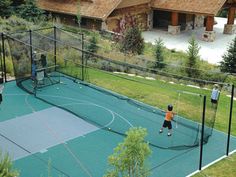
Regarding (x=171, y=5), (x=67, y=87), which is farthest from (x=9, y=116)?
(x=171, y=5)

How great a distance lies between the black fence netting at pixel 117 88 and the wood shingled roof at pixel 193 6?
36.7 feet

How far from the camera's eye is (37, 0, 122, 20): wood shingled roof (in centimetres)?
3150

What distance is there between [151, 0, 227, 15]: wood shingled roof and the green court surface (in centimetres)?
1525

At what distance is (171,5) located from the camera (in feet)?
110

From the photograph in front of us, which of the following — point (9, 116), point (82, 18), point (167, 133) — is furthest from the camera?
point (82, 18)

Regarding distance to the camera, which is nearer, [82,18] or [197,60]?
[197,60]

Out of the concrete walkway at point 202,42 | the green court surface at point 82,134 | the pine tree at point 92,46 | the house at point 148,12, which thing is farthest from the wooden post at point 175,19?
the green court surface at point 82,134

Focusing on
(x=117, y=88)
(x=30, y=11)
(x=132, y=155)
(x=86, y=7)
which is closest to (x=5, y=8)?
(x=30, y=11)

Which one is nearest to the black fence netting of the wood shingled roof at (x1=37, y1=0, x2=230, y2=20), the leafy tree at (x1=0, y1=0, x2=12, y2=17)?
the leafy tree at (x1=0, y1=0, x2=12, y2=17)

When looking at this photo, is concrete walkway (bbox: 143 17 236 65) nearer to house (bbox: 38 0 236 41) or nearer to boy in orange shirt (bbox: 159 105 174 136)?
house (bbox: 38 0 236 41)

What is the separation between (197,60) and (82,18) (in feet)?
40.0

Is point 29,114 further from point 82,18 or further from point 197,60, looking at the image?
point 82,18

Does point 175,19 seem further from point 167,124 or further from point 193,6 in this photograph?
point 167,124

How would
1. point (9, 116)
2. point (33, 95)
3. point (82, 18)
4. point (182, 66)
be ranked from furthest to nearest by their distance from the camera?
point (82, 18)
point (182, 66)
point (33, 95)
point (9, 116)
